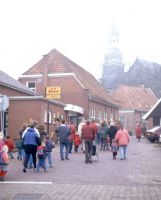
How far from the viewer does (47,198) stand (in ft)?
21.9

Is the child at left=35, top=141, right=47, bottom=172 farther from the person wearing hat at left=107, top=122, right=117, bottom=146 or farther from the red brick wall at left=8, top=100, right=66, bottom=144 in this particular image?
the red brick wall at left=8, top=100, right=66, bottom=144

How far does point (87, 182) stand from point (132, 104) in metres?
45.7

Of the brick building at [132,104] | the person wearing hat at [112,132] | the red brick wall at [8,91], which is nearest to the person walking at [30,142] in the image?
the person wearing hat at [112,132]

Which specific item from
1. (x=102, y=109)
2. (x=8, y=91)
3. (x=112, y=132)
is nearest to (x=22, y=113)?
(x=8, y=91)

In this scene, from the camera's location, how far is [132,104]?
53.3 m

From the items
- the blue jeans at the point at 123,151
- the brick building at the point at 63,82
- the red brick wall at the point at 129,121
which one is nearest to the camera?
the blue jeans at the point at 123,151

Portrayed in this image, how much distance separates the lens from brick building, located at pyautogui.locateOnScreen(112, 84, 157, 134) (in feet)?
172

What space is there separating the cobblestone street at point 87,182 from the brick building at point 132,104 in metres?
40.8

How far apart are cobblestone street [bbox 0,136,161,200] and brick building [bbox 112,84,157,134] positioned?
134 ft

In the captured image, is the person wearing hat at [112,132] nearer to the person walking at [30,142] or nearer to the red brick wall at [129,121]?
the person walking at [30,142]

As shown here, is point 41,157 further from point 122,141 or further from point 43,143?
point 122,141

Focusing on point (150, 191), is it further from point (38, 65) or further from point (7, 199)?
point (38, 65)

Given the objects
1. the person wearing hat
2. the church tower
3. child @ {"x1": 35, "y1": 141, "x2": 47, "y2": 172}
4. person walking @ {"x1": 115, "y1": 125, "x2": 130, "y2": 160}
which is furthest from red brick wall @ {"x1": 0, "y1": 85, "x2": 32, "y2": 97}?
the church tower

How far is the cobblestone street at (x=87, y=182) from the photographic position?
697 cm
